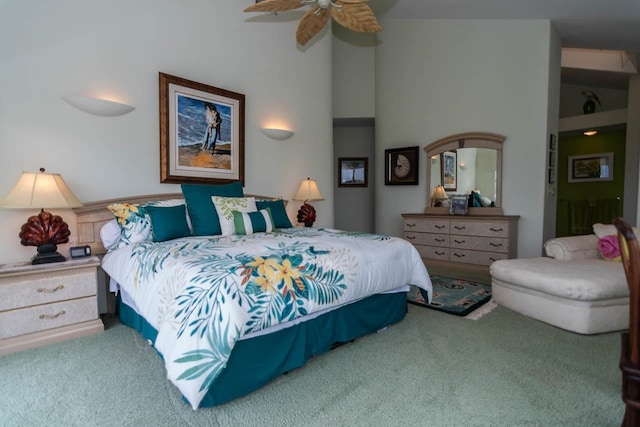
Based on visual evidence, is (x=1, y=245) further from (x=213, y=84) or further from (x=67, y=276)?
(x=213, y=84)

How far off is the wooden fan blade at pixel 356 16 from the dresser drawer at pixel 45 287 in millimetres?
2937

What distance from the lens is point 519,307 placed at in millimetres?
2863

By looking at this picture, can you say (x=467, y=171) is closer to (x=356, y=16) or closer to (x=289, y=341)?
(x=356, y=16)

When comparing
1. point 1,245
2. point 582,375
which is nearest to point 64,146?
point 1,245

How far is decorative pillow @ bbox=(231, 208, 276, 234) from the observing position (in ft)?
9.75

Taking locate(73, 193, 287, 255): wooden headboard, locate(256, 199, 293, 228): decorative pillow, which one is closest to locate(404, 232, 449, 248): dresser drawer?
locate(256, 199, 293, 228): decorative pillow

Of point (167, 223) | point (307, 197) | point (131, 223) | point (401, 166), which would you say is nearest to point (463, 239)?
point (401, 166)

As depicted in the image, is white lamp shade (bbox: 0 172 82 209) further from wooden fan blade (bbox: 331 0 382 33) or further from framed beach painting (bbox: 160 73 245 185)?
wooden fan blade (bbox: 331 0 382 33)

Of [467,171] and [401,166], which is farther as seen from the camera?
[401,166]

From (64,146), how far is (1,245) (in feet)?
2.93

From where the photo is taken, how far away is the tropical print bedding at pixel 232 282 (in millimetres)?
1459

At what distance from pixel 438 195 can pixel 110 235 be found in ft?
14.5

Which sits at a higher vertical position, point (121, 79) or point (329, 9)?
point (329, 9)

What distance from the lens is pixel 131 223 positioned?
2686mm
